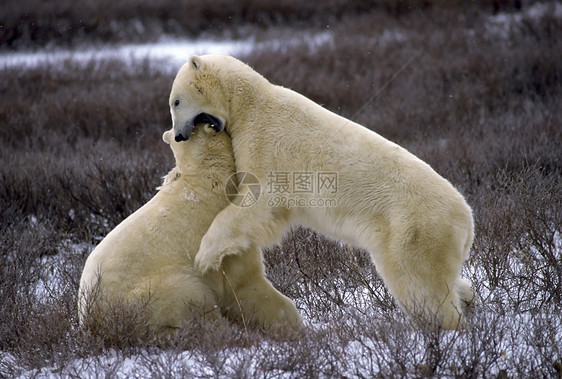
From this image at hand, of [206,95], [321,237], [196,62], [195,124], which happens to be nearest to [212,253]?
[195,124]

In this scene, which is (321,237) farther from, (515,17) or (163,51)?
(163,51)

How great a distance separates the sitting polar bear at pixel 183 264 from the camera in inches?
130

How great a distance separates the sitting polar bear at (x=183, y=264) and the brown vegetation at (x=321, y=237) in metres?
0.17

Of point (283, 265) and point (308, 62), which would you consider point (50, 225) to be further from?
point (308, 62)

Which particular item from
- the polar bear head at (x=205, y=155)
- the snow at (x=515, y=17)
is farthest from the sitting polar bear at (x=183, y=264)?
the snow at (x=515, y=17)

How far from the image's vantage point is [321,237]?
528 cm

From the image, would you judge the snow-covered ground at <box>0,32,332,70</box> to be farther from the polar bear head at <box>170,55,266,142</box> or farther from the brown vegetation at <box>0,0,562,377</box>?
the polar bear head at <box>170,55,266,142</box>

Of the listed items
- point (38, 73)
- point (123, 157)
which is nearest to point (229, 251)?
point (123, 157)

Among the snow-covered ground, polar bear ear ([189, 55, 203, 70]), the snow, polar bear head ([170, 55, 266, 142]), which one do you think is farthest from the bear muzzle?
the snow

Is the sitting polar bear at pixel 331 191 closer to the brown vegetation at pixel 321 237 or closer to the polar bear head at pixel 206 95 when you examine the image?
the polar bear head at pixel 206 95

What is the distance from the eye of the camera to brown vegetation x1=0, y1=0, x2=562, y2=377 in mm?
3146

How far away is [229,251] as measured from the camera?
3.38 meters

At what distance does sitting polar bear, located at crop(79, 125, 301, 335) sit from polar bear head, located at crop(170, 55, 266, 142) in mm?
83

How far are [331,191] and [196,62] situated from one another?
1108 mm
